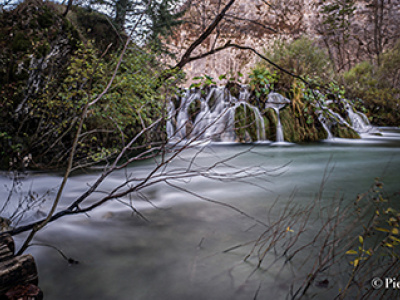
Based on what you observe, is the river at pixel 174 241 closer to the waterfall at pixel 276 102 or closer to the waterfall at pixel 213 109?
the waterfall at pixel 213 109

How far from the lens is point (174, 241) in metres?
2.50

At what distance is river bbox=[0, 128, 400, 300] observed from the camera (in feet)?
6.15

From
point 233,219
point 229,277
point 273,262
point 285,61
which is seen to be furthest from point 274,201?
point 285,61

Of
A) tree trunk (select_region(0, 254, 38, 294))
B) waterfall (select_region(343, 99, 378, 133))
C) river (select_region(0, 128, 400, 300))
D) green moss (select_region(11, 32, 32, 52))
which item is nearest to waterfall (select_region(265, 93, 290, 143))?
waterfall (select_region(343, 99, 378, 133))

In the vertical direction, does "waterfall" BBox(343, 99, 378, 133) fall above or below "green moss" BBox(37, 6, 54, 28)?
below

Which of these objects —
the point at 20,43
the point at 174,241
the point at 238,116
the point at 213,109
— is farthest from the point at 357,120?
the point at 20,43

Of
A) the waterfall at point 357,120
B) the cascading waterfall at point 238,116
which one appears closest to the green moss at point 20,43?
the cascading waterfall at point 238,116

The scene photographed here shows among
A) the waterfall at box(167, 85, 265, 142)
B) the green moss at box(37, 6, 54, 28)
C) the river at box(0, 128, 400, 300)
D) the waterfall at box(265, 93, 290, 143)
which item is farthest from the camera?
the waterfall at box(265, 93, 290, 143)

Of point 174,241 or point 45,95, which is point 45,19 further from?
point 174,241

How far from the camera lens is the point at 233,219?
297cm

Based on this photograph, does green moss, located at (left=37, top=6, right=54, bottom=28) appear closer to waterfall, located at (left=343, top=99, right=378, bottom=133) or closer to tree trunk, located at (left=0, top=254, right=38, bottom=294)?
tree trunk, located at (left=0, top=254, right=38, bottom=294)

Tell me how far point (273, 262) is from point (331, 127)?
27.2 feet

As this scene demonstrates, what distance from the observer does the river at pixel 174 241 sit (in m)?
1.88

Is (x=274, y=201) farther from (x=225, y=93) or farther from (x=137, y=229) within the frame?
(x=225, y=93)
